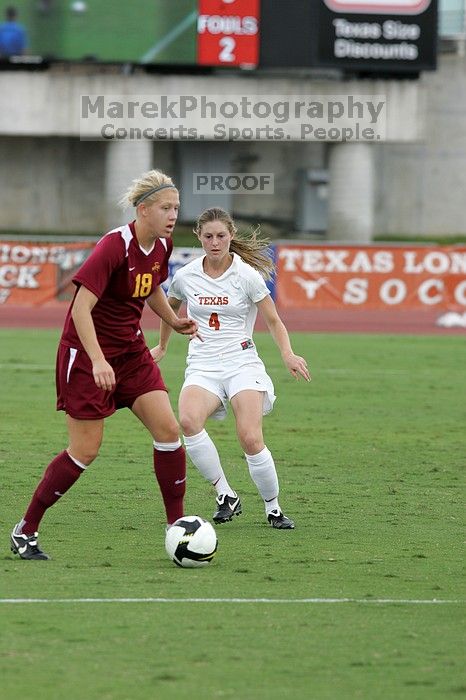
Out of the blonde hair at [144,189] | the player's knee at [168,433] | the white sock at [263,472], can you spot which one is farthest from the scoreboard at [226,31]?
the player's knee at [168,433]

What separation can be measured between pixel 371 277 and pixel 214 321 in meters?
18.7

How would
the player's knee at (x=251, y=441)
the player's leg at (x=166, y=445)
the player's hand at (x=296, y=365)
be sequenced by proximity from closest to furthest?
the player's leg at (x=166, y=445) < the player's hand at (x=296, y=365) < the player's knee at (x=251, y=441)

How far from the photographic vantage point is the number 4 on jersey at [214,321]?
28.2ft

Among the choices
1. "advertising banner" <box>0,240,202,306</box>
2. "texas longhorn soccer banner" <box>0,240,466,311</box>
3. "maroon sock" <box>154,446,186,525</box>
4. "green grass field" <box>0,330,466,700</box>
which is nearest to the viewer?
"green grass field" <box>0,330,466,700</box>

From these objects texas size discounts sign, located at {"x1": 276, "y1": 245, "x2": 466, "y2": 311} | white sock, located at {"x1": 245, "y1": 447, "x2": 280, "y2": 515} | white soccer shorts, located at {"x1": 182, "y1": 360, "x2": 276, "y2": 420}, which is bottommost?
texas size discounts sign, located at {"x1": 276, "y1": 245, "x2": 466, "y2": 311}

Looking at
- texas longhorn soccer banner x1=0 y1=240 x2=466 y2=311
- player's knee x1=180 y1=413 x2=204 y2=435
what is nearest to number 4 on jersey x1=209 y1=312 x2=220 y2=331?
player's knee x1=180 y1=413 x2=204 y2=435

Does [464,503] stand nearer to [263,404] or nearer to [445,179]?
[263,404]

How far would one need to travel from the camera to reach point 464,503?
9.35 m

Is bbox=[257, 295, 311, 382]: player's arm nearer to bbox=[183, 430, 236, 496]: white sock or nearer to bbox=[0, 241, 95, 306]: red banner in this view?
bbox=[183, 430, 236, 496]: white sock

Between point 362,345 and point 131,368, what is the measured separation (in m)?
15.1

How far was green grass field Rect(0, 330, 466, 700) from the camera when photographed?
518cm

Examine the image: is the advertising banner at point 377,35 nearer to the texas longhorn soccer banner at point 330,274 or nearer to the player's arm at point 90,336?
the texas longhorn soccer banner at point 330,274

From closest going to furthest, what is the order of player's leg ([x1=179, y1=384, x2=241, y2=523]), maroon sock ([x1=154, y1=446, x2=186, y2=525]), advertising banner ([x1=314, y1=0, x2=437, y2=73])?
maroon sock ([x1=154, y1=446, x2=186, y2=525]) < player's leg ([x1=179, y1=384, x2=241, y2=523]) < advertising banner ([x1=314, y1=0, x2=437, y2=73])

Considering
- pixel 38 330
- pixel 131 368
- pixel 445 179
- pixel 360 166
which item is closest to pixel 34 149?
pixel 360 166
